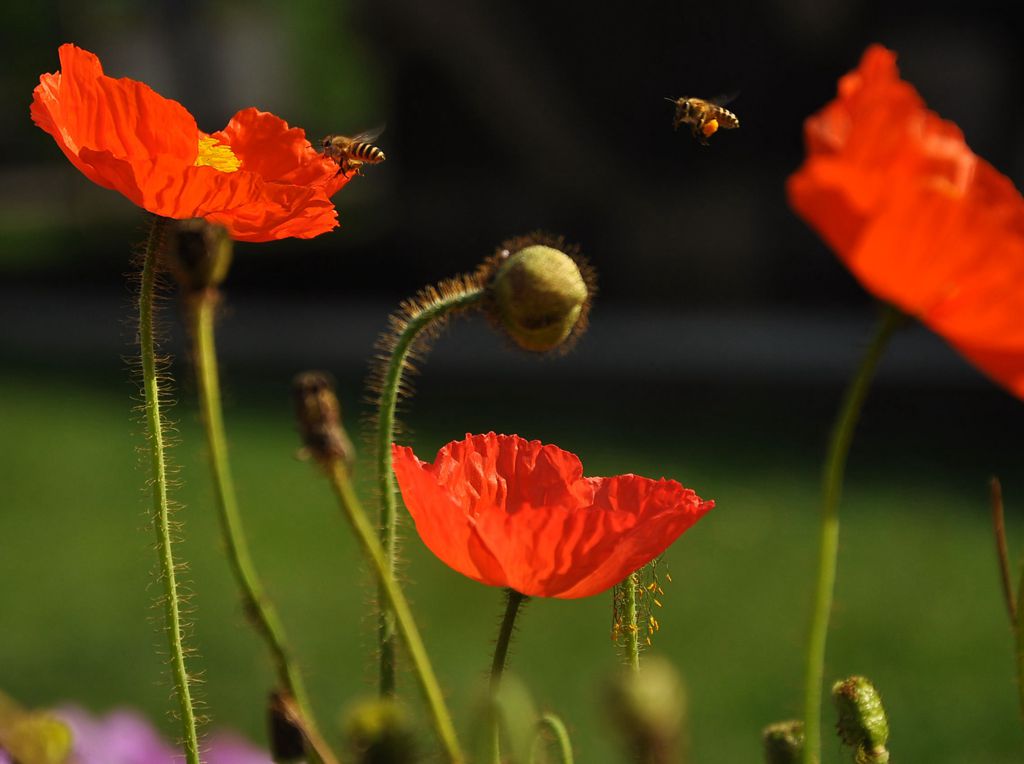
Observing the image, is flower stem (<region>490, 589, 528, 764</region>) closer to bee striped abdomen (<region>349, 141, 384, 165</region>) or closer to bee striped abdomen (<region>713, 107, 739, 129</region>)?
bee striped abdomen (<region>349, 141, 384, 165</region>)

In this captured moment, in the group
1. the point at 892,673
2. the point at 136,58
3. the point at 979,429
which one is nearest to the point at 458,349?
the point at 979,429

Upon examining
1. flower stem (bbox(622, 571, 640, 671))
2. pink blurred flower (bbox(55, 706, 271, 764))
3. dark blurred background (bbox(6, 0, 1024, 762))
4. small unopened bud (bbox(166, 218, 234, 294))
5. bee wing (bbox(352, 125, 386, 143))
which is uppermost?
dark blurred background (bbox(6, 0, 1024, 762))

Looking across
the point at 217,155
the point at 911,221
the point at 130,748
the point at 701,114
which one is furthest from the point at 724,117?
the point at 911,221

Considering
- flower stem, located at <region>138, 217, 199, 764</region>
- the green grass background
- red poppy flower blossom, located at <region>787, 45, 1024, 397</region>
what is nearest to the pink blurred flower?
flower stem, located at <region>138, 217, 199, 764</region>

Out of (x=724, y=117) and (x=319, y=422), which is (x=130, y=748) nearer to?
(x=319, y=422)

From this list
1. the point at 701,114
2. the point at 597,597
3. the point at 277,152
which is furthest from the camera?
the point at 597,597
